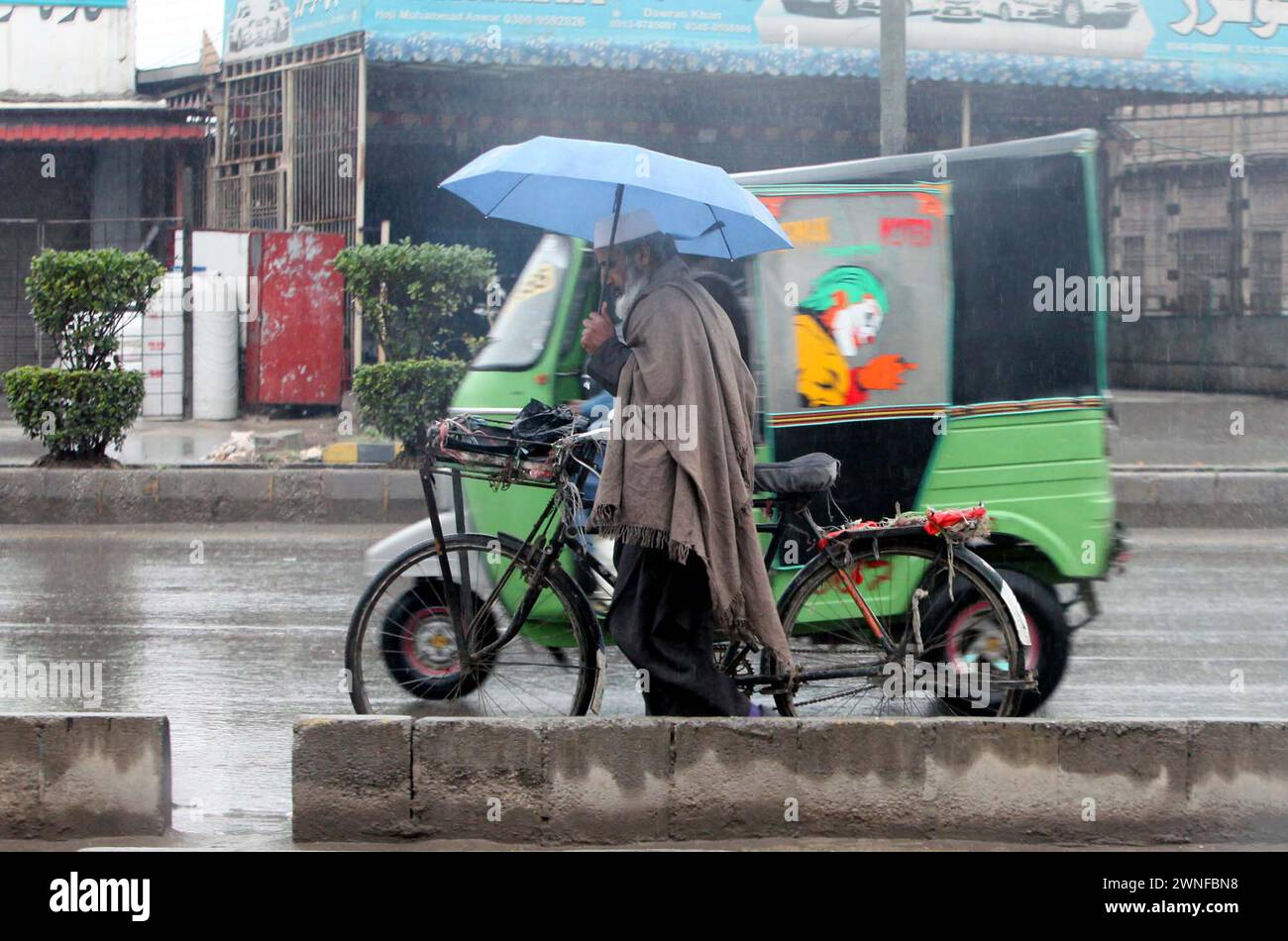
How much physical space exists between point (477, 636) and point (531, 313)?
1.65m

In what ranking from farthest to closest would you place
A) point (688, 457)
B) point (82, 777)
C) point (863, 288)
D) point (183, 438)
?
point (183, 438) < point (863, 288) < point (688, 457) < point (82, 777)

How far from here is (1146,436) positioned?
48.2 ft

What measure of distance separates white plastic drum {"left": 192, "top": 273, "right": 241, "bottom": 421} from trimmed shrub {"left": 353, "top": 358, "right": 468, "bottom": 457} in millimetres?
3621

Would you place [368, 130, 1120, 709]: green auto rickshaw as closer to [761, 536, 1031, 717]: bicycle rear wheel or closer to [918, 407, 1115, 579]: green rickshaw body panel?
[918, 407, 1115, 579]: green rickshaw body panel

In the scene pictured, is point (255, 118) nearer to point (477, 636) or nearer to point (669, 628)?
point (477, 636)

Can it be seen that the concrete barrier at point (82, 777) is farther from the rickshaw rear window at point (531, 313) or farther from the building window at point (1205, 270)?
the building window at point (1205, 270)

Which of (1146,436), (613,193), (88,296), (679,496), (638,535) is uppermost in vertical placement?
(88,296)

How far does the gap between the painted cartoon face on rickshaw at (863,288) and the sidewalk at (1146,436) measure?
7.42 m

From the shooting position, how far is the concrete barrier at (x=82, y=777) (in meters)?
4.15

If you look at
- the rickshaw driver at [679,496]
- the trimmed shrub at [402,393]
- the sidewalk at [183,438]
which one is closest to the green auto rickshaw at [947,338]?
the rickshaw driver at [679,496]

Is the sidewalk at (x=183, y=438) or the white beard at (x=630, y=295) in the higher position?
the white beard at (x=630, y=295)

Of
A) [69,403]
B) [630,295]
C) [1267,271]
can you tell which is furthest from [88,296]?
[1267,271]

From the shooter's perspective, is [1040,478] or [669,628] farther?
[1040,478]

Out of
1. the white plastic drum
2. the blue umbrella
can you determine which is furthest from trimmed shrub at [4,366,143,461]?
the blue umbrella
